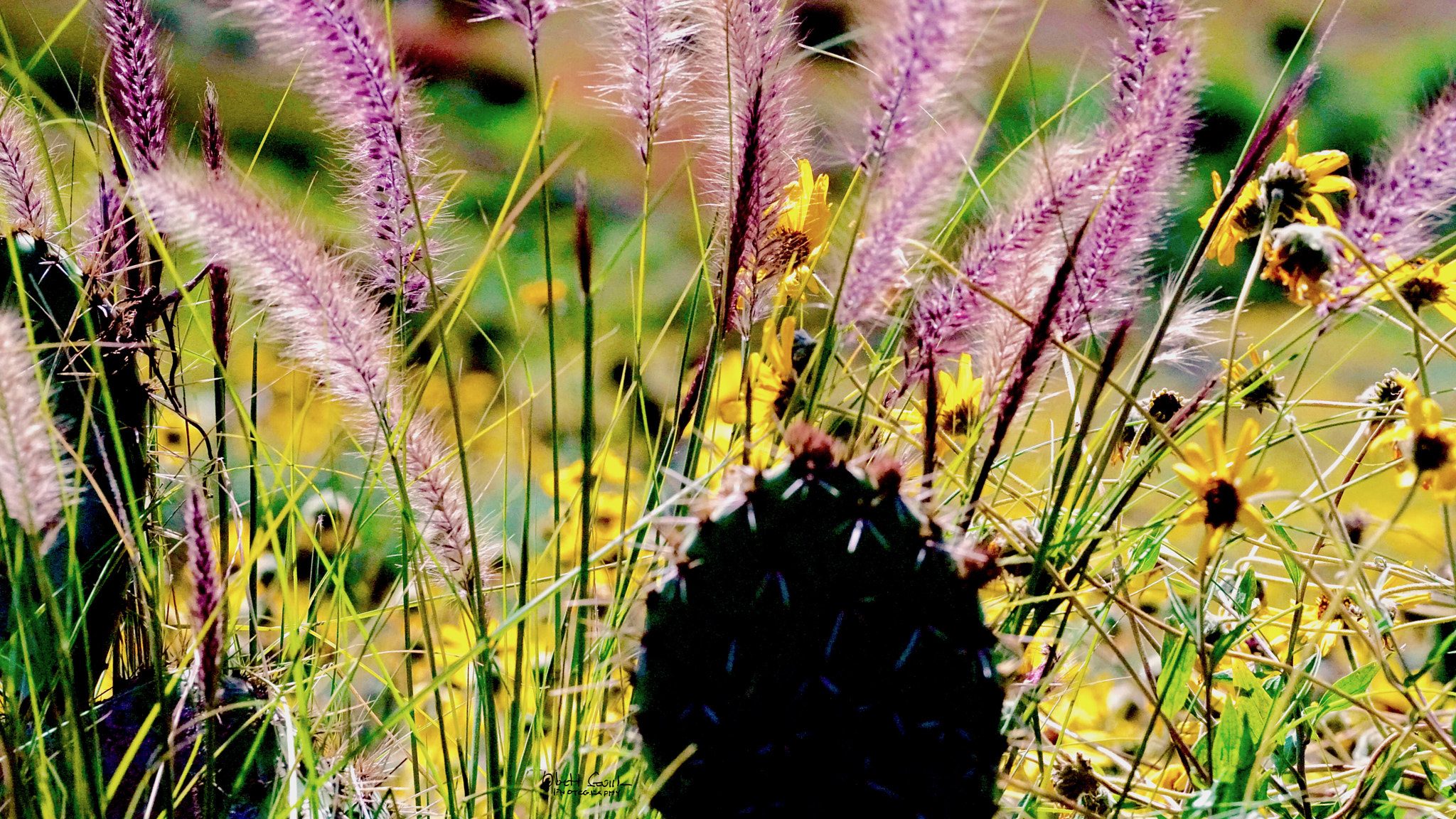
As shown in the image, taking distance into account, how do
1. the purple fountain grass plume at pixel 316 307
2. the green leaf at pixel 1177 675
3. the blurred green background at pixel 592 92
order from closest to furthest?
the purple fountain grass plume at pixel 316 307 → the green leaf at pixel 1177 675 → the blurred green background at pixel 592 92

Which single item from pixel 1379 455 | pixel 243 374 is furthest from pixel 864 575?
pixel 243 374

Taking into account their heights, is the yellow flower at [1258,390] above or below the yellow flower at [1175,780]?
above

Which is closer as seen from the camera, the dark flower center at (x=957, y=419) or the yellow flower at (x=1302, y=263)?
the yellow flower at (x=1302, y=263)

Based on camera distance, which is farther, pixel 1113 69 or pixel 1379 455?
pixel 1379 455

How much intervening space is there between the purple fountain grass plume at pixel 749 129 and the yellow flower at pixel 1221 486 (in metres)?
0.23

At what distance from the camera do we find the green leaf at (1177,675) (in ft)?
1.91

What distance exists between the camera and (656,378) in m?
2.72

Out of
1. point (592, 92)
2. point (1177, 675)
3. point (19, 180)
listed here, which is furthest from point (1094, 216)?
point (592, 92)

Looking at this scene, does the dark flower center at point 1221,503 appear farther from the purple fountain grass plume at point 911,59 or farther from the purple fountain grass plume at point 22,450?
the purple fountain grass plume at point 22,450

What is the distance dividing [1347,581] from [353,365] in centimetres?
46

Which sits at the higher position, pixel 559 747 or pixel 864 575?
pixel 864 575

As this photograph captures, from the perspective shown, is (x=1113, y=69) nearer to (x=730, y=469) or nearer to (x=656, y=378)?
(x=730, y=469)

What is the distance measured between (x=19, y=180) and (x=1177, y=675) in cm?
73

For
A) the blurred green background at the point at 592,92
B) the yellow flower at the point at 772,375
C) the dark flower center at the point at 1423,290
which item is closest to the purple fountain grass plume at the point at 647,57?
the yellow flower at the point at 772,375
